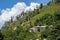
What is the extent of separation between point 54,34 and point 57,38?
3416 millimetres

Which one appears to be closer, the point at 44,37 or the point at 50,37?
the point at 50,37

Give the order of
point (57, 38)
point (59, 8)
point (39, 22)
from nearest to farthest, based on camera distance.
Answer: point (57, 38) < point (39, 22) < point (59, 8)

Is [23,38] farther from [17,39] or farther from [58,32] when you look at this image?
[58,32]

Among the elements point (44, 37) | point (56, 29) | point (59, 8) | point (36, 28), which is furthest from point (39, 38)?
point (59, 8)

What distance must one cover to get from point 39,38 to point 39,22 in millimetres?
39554

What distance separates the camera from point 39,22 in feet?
534

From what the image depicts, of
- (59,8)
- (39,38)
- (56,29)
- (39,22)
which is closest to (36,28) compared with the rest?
(39,22)

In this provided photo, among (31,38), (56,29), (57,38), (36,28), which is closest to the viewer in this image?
(57,38)

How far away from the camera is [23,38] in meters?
117

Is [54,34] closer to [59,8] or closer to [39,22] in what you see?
[39,22]

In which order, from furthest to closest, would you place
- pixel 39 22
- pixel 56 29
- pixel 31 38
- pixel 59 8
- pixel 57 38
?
pixel 59 8 < pixel 39 22 < pixel 31 38 < pixel 56 29 < pixel 57 38

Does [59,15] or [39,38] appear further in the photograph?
[59,15]

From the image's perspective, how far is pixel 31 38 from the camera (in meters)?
119

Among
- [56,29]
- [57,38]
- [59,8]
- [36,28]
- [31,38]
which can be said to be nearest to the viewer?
[57,38]
